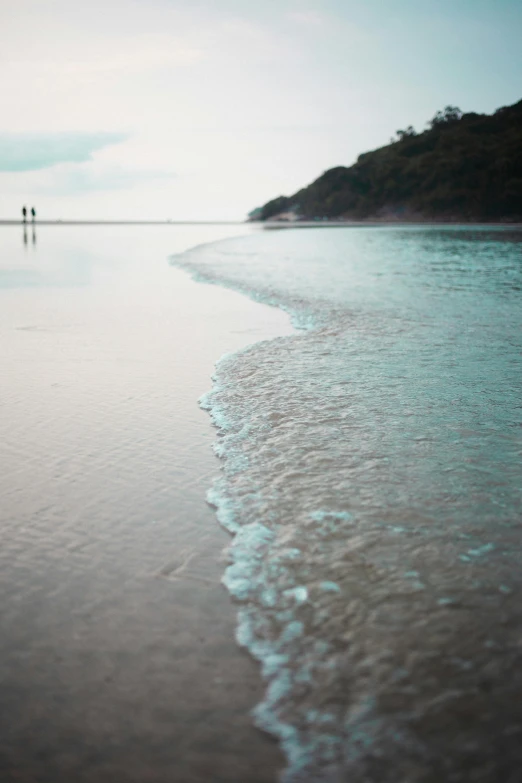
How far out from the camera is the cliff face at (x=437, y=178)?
107312 mm

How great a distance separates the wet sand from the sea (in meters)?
0.15

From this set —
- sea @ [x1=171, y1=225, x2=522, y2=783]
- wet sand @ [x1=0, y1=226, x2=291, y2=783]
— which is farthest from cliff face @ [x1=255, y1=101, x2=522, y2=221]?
wet sand @ [x1=0, y1=226, x2=291, y2=783]

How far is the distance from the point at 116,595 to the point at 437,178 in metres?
130

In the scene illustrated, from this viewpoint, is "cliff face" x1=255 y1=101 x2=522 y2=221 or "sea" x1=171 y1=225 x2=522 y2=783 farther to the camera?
"cliff face" x1=255 y1=101 x2=522 y2=221

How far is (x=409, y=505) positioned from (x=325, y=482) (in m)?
0.55

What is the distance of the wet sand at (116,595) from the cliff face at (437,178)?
112939mm

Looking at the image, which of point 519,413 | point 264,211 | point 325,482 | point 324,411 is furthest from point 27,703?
point 264,211

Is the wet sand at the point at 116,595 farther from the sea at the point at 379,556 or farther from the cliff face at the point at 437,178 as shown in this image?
the cliff face at the point at 437,178

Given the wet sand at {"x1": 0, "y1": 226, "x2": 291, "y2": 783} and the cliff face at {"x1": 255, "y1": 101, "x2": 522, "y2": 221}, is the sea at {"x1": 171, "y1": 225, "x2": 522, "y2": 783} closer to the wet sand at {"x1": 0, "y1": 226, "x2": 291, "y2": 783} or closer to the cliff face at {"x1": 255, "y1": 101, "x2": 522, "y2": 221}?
Result: the wet sand at {"x1": 0, "y1": 226, "x2": 291, "y2": 783}

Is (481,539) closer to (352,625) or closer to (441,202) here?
(352,625)

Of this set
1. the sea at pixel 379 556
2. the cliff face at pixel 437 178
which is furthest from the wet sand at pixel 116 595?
the cliff face at pixel 437 178

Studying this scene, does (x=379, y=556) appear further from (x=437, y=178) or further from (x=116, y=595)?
(x=437, y=178)

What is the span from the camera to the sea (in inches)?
73.2

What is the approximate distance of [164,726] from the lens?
188cm
